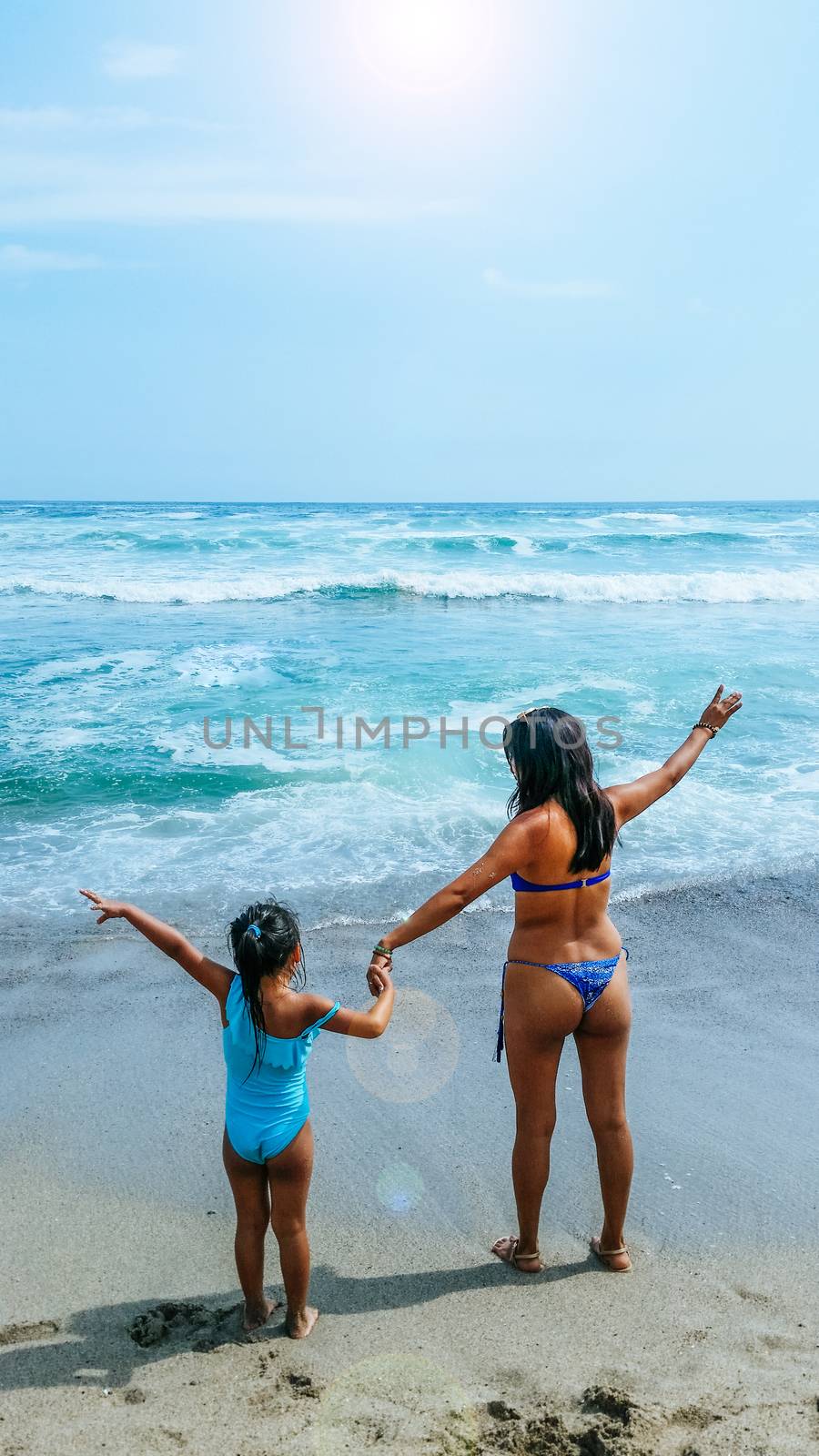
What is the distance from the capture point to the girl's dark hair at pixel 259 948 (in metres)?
2.60

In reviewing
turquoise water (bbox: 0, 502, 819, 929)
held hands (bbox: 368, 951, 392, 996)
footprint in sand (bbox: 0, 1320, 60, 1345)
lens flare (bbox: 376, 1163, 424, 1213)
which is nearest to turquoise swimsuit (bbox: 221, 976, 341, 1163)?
held hands (bbox: 368, 951, 392, 996)

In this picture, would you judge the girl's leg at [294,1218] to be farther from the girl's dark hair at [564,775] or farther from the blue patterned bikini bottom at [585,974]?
the girl's dark hair at [564,775]

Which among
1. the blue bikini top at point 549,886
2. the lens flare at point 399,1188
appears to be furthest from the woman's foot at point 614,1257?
the blue bikini top at point 549,886

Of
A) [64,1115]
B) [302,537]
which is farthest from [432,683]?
[302,537]

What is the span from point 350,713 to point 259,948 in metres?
8.26

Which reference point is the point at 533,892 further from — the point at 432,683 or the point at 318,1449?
the point at 432,683

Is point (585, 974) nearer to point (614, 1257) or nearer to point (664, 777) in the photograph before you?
point (664, 777)

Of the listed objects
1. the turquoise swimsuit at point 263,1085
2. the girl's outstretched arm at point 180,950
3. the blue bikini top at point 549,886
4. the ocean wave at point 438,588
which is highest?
the ocean wave at point 438,588

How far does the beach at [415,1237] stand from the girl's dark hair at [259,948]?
35.3 inches

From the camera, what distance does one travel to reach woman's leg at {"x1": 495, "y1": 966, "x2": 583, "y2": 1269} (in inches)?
114

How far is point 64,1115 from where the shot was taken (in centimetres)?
393

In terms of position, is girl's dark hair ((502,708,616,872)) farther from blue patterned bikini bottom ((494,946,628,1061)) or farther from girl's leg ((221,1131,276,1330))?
girl's leg ((221,1131,276,1330))

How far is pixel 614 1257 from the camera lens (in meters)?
3.08

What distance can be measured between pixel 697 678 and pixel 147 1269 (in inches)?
437
